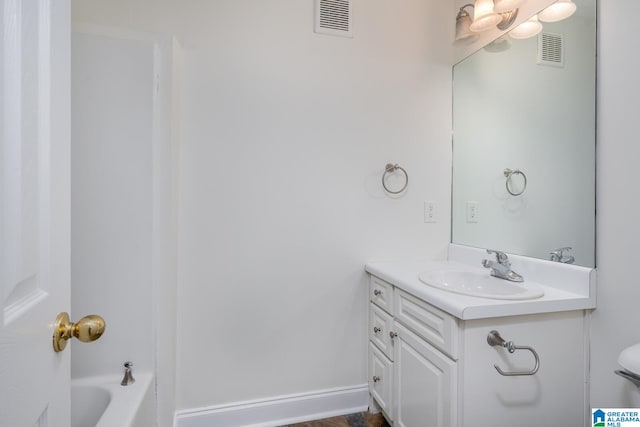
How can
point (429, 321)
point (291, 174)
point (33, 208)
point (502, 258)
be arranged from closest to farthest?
point (33, 208)
point (429, 321)
point (502, 258)
point (291, 174)

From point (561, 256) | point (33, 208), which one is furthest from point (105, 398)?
point (561, 256)

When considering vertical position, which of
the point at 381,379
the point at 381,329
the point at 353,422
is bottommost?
the point at 353,422

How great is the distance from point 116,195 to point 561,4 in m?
2.12

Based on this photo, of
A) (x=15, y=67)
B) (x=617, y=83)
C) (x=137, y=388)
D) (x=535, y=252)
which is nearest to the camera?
(x=15, y=67)

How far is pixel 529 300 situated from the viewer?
3.74ft

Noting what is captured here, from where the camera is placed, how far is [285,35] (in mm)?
1732

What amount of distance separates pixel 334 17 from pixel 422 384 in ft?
6.39

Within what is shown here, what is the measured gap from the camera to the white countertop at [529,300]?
109 centimetres

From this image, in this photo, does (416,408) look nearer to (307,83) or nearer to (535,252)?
(535,252)

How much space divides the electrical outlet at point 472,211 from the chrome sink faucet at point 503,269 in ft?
1.26

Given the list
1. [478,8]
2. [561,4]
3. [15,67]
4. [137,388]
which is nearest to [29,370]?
[15,67]

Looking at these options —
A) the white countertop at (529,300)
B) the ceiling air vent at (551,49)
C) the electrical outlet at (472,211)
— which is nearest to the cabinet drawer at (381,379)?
the white countertop at (529,300)

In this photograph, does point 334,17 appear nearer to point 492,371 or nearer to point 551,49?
point 551,49

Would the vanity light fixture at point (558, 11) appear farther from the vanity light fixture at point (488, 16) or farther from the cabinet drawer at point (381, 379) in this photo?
the cabinet drawer at point (381, 379)
